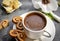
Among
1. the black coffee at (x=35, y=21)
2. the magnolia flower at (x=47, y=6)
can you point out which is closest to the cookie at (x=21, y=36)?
the black coffee at (x=35, y=21)

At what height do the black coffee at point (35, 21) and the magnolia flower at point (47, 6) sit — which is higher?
the magnolia flower at point (47, 6)

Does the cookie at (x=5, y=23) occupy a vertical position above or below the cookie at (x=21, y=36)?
above

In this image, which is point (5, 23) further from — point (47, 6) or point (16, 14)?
point (47, 6)

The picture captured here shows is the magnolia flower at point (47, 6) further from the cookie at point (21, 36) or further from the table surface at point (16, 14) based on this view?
the cookie at point (21, 36)

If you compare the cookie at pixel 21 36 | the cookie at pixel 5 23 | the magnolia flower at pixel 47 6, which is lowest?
the cookie at pixel 21 36

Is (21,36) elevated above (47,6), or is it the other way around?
(47,6)

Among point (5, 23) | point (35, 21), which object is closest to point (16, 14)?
point (5, 23)

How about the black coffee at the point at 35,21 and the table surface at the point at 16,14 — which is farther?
the table surface at the point at 16,14

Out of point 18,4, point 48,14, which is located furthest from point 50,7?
point 18,4

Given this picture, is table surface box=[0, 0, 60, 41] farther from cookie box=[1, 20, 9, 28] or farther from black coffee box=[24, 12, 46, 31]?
black coffee box=[24, 12, 46, 31]
